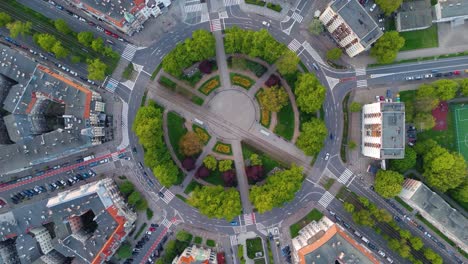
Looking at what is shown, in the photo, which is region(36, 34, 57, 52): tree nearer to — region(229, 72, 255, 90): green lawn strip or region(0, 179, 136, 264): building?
region(0, 179, 136, 264): building

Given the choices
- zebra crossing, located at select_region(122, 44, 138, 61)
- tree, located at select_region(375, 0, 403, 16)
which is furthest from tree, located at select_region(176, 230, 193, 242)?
tree, located at select_region(375, 0, 403, 16)

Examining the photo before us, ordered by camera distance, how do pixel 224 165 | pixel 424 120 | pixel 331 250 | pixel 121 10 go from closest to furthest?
1. pixel 331 250
2. pixel 121 10
3. pixel 424 120
4. pixel 224 165

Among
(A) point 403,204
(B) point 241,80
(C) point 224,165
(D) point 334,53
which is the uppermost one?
(D) point 334,53

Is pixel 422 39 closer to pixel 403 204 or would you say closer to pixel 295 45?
pixel 295 45

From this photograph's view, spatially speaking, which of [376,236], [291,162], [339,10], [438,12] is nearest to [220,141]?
[291,162]

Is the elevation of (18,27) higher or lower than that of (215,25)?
lower

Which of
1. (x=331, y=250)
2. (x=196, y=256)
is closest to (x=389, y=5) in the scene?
(x=331, y=250)

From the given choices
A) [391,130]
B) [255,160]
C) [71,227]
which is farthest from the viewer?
[255,160]
